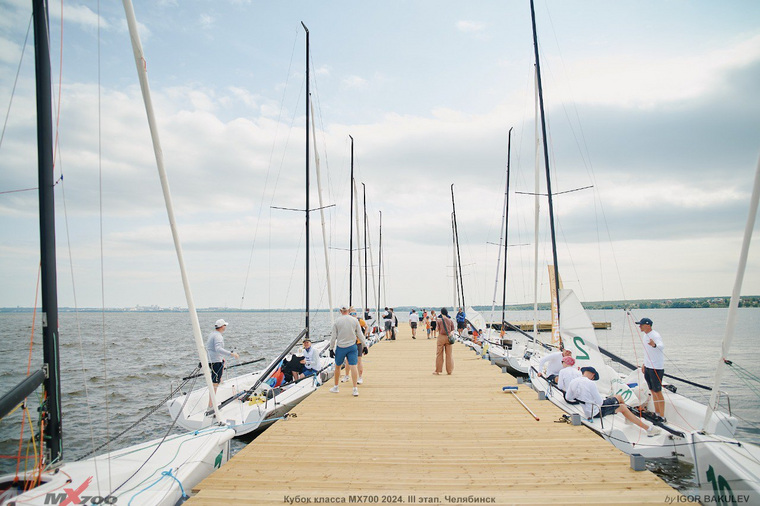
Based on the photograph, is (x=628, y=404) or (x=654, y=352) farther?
(x=628, y=404)

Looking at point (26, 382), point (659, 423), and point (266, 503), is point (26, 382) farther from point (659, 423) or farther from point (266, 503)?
point (659, 423)

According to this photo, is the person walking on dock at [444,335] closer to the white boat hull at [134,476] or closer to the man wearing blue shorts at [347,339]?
the man wearing blue shorts at [347,339]

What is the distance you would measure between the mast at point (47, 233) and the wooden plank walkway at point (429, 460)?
1.80 m

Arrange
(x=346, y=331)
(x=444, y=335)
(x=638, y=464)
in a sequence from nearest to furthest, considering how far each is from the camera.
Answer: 1. (x=638, y=464)
2. (x=346, y=331)
3. (x=444, y=335)

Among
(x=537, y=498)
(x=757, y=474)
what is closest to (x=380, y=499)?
(x=537, y=498)

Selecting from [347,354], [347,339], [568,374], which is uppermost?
[347,339]

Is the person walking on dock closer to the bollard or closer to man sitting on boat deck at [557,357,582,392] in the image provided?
man sitting on boat deck at [557,357,582,392]

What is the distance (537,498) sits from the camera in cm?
425

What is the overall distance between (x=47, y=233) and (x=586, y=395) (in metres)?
8.20

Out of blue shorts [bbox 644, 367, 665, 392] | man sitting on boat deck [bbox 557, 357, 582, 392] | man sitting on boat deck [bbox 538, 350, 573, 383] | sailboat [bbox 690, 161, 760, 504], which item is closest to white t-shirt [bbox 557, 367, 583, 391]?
man sitting on boat deck [bbox 557, 357, 582, 392]

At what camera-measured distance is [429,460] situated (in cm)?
532

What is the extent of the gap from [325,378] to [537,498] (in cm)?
780

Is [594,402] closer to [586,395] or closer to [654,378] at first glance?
[586,395]

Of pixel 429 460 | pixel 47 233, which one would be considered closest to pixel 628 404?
pixel 429 460
